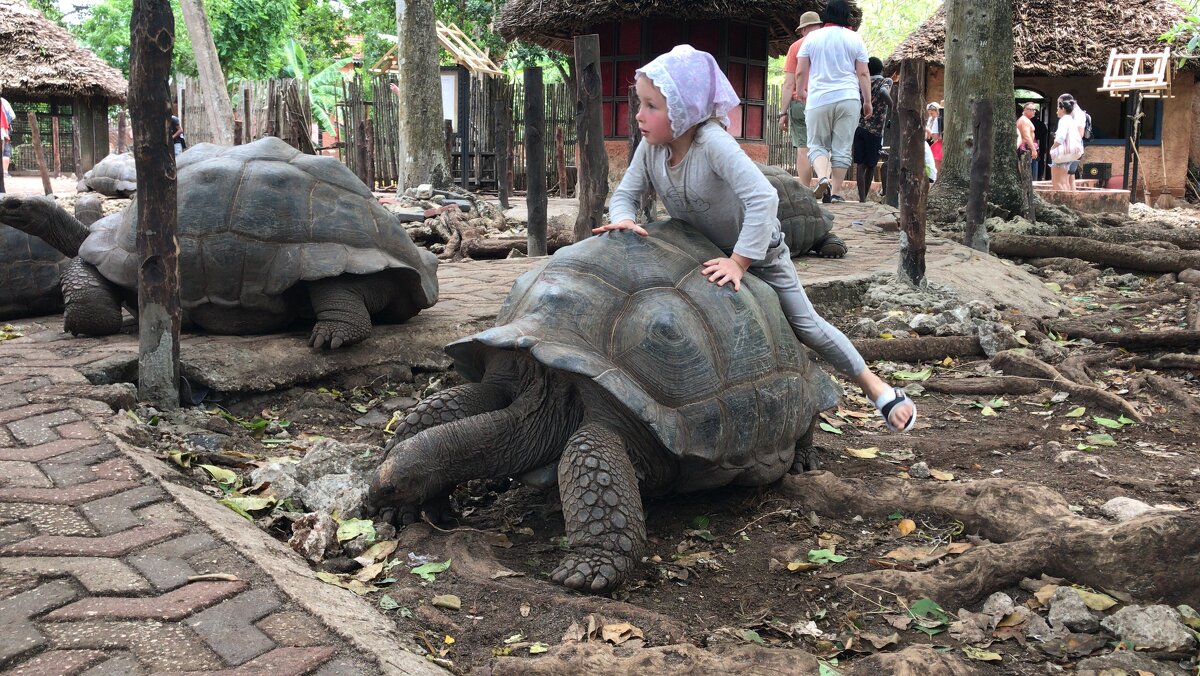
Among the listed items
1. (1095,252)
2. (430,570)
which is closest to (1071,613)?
Answer: (430,570)

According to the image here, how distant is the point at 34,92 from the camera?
22547 millimetres

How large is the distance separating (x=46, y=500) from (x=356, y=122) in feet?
53.7

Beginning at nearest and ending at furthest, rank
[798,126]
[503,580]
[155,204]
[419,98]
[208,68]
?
[503,580] < [155,204] < [798,126] < [208,68] < [419,98]

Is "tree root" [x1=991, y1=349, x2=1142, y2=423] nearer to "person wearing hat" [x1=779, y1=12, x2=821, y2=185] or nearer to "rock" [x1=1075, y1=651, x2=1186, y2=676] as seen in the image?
"rock" [x1=1075, y1=651, x2=1186, y2=676]

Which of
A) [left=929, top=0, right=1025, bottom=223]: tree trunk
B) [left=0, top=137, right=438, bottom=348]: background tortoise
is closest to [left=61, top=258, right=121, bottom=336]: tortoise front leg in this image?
[left=0, top=137, right=438, bottom=348]: background tortoise

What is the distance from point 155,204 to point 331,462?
1.50 meters

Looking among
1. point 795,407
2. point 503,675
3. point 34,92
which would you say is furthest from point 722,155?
point 34,92

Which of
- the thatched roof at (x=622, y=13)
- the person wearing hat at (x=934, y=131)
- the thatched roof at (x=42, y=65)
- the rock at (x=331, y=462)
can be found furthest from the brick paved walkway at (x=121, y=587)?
the thatched roof at (x=42, y=65)

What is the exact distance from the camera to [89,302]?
5219mm

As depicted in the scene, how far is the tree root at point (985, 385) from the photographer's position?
546 centimetres

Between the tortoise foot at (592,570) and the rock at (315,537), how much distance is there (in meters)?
0.78

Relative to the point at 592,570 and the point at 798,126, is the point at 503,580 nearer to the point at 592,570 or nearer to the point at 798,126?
the point at 592,570

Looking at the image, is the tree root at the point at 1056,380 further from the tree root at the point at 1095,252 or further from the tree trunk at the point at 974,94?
the tree trunk at the point at 974,94

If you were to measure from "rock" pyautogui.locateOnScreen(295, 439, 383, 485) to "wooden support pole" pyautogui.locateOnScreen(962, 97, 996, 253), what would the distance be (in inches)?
292
